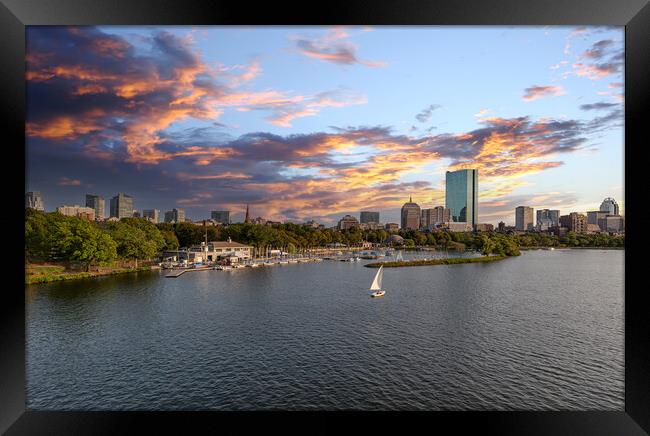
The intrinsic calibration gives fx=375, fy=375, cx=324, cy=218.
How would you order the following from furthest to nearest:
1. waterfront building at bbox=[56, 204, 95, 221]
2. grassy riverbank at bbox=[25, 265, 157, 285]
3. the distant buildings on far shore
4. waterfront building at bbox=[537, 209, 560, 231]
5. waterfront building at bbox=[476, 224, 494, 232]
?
1. waterfront building at bbox=[476, 224, 494, 232]
2. waterfront building at bbox=[537, 209, 560, 231]
3. the distant buildings on far shore
4. waterfront building at bbox=[56, 204, 95, 221]
5. grassy riverbank at bbox=[25, 265, 157, 285]

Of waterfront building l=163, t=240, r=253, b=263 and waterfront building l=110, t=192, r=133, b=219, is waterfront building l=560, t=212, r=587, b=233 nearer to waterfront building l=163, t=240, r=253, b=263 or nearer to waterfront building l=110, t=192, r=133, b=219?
waterfront building l=163, t=240, r=253, b=263

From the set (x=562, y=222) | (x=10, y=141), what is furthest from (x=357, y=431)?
(x=562, y=222)

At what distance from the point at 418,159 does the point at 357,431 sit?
27226 millimetres

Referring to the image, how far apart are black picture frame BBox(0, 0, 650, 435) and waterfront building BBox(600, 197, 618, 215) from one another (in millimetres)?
41717

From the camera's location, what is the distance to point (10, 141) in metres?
2.82

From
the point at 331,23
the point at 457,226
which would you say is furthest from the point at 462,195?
the point at 331,23

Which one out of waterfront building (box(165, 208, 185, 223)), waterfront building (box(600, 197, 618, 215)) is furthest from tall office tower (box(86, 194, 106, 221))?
waterfront building (box(600, 197, 618, 215))

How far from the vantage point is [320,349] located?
9.01 meters

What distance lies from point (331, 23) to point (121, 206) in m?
29.0

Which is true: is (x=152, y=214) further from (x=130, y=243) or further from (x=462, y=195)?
(x=462, y=195)

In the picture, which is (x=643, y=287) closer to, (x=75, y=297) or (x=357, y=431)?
(x=357, y=431)

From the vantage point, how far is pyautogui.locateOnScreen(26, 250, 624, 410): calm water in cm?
688

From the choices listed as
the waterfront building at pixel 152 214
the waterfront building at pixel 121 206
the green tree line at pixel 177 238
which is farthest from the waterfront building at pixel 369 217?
the waterfront building at pixel 121 206

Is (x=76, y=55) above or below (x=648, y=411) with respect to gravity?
above
